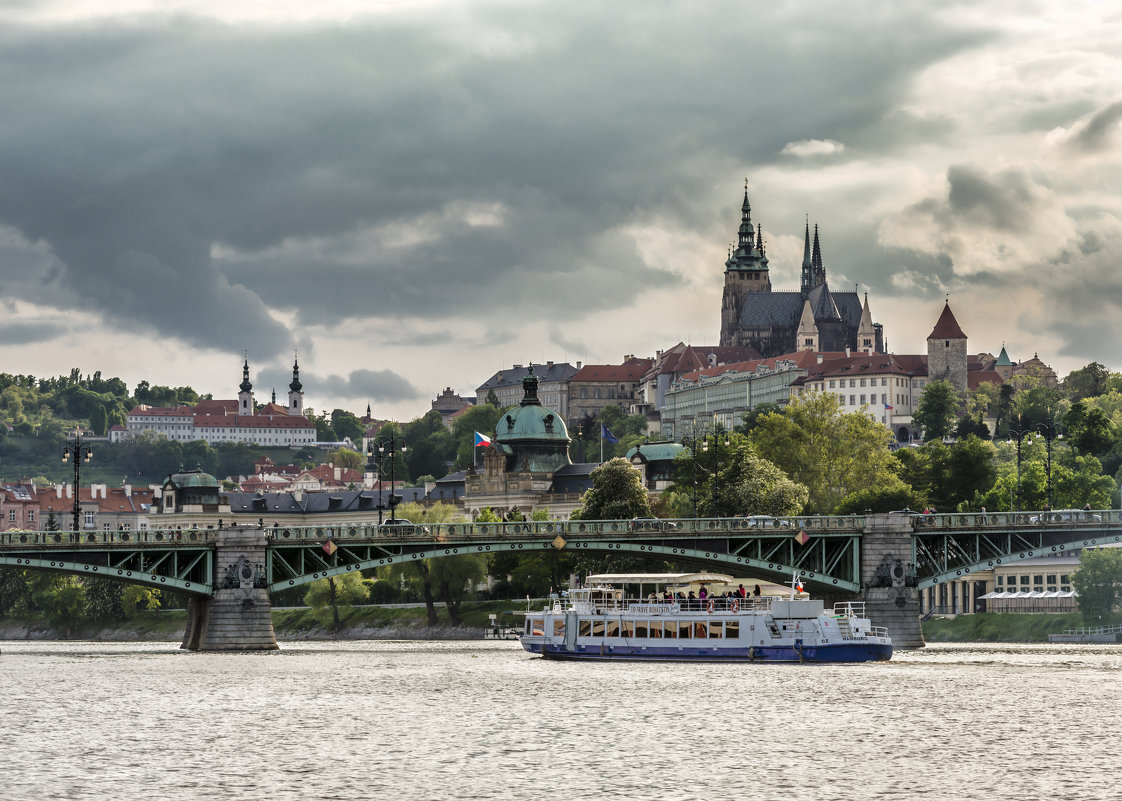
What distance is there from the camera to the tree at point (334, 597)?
582ft

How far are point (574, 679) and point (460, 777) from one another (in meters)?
37.6

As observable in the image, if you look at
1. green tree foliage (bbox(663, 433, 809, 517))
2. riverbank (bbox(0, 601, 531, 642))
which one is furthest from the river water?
riverbank (bbox(0, 601, 531, 642))

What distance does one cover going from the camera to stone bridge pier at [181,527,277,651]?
118 meters

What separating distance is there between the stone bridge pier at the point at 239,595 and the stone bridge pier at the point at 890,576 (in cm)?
3387

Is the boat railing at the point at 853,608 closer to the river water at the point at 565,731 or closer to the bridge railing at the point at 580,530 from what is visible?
the bridge railing at the point at 580,530

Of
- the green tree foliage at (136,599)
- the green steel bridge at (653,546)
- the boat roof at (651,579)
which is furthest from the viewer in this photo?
the green tree foliage at (136,599)

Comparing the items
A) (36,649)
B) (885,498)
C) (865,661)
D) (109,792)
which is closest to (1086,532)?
(865,661)

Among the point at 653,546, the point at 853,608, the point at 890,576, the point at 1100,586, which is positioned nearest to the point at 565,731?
the point at 653,546

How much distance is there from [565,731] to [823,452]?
109 m

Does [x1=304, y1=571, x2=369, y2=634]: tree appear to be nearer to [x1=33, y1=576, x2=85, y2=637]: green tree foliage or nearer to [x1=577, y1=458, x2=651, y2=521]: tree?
[x1=33, y1=576, x2=85, y2=637]: green tree foliage

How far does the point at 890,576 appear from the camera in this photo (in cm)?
11900

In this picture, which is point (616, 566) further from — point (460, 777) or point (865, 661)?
point (460, 777)

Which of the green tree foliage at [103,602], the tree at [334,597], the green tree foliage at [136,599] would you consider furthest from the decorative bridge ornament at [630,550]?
the green tree foliage at [103,602]

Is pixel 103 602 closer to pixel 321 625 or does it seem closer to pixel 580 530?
pixel 321 625
